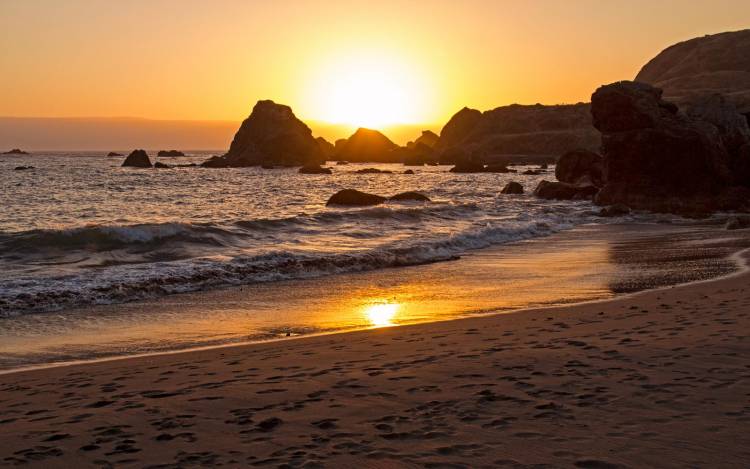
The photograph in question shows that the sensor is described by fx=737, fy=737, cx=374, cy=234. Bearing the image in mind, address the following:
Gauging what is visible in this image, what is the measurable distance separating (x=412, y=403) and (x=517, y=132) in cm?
16452

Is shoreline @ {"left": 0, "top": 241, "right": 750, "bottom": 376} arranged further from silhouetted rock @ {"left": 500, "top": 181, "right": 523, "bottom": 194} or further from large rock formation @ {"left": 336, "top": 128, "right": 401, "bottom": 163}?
large rock formation @ {"left": 336, "top": 128, "right": 401, "bottom": 163}

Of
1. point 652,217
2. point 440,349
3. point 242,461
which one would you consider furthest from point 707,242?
point 242,461

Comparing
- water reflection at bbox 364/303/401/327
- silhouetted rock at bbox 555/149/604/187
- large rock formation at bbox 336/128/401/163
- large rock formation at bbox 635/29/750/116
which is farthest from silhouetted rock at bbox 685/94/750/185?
large rock formation at bbox 336/128/401/163

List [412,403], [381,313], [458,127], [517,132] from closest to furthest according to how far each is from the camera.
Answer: [412,403]
[381,313]
[517,132]
[458,127]

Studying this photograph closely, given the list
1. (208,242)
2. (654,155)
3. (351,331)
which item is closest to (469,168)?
(654,155)

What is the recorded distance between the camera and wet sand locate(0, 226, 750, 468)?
16.1 feet

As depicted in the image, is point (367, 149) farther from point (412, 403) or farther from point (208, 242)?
point (412, 403)

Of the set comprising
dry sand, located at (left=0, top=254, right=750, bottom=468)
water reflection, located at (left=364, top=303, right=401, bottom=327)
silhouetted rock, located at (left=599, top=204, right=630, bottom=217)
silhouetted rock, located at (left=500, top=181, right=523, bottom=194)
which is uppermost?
silhouetted rock, located at (left=500, top=181, right=523, bottom=194)

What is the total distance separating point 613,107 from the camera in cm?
3691

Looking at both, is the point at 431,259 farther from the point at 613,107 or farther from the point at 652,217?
the point at 613,107

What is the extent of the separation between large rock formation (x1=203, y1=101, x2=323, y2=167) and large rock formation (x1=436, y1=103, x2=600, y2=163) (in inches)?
1097

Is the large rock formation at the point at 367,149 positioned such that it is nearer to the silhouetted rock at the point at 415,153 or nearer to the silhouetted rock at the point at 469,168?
the silhouetted rock at the point at 415,153

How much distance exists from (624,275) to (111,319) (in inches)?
395

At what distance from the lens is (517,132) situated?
16562cm
